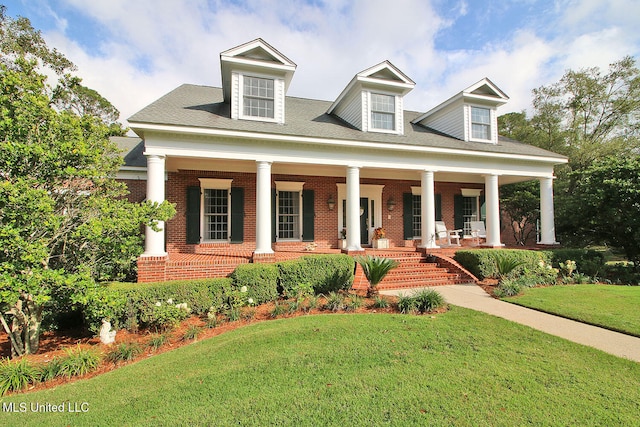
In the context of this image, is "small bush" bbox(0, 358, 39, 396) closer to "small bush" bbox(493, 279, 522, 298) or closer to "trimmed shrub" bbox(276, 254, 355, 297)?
"trimmed shrub" bbox(276, 254, 355, 297)

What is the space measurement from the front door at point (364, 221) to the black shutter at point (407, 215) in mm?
1802

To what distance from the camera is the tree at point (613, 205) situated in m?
10.7

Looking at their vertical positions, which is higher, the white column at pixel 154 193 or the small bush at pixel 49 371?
the white column at pixel 154 193

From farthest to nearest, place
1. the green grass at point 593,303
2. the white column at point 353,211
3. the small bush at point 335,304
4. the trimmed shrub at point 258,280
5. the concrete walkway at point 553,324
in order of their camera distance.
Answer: the white column at point 353,211, the trimmed shrub at point 258,280, the small bush at point 335,304, the green grass at point 593,303, the concrete walkway at point 553,324

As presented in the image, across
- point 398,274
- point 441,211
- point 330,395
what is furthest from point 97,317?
point 441,211

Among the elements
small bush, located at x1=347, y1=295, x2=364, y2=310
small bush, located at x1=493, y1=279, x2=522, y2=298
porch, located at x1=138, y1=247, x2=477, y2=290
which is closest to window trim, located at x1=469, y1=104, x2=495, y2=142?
porch, located at x1=138, y1=247, x2=477, y2=290

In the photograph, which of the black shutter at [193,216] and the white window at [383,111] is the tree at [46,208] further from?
the white window at [383,111]

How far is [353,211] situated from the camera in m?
10.4

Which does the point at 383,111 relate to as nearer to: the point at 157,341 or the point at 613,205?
the point at 613,205

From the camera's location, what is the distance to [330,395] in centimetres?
335

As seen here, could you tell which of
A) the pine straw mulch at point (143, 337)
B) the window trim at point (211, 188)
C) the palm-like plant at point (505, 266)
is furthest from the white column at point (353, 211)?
the window trim at point (211, 188)

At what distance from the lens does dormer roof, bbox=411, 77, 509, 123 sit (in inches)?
498

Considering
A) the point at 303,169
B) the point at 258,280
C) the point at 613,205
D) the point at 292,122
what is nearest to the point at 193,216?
the point at 303,169

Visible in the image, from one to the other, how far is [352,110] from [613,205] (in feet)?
34.0
